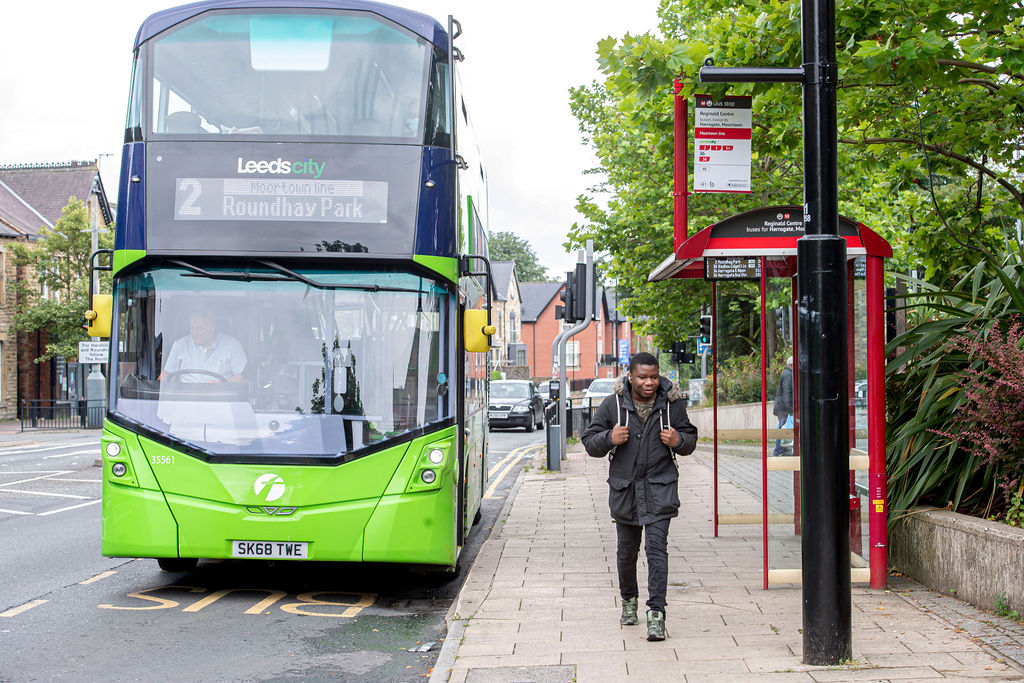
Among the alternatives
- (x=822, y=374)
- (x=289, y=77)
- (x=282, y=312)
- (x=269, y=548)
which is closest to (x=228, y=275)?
(x=282, y=312)

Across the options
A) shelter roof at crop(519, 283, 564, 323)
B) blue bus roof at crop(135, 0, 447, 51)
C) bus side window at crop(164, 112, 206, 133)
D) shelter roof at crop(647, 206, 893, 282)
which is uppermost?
shelter roof at crop(519, 283, 564, 323)

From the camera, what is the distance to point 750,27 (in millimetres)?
8508

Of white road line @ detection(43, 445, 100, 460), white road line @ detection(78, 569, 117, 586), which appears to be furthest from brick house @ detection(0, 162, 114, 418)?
white road line @ detection(78, 569, 117, 586)

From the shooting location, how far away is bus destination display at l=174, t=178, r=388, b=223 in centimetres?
758

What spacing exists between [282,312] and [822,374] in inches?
160

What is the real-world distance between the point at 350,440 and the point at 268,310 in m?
1.13

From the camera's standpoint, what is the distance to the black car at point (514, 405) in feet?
105

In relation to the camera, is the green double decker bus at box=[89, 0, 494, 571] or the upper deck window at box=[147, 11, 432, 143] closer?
the green double decker bus at box=[89, 0, 494, 571]

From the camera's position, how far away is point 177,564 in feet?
29.1

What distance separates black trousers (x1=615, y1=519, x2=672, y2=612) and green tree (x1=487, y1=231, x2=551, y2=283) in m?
124

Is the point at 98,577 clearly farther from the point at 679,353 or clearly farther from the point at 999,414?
the point at 679,353

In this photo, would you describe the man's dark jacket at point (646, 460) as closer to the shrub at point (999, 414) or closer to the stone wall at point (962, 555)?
the stone wall at point (962, 555)

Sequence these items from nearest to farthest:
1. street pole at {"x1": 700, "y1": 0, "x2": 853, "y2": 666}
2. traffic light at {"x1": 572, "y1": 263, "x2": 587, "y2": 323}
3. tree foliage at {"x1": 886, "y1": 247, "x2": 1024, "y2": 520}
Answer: street pole at {"x1": 700, "y1": 0, "x2": 853, "y2": 666}
tree foliage at {"x1": 886, "y1": 247, "x2": 1024, "y2": 520}
traffic light at {"x1": 572, "y1": 263, "x2": 587, "y2": 323}

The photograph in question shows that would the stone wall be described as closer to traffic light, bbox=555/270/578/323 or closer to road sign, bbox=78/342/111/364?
traffic light, bbox=555/270/578/323
